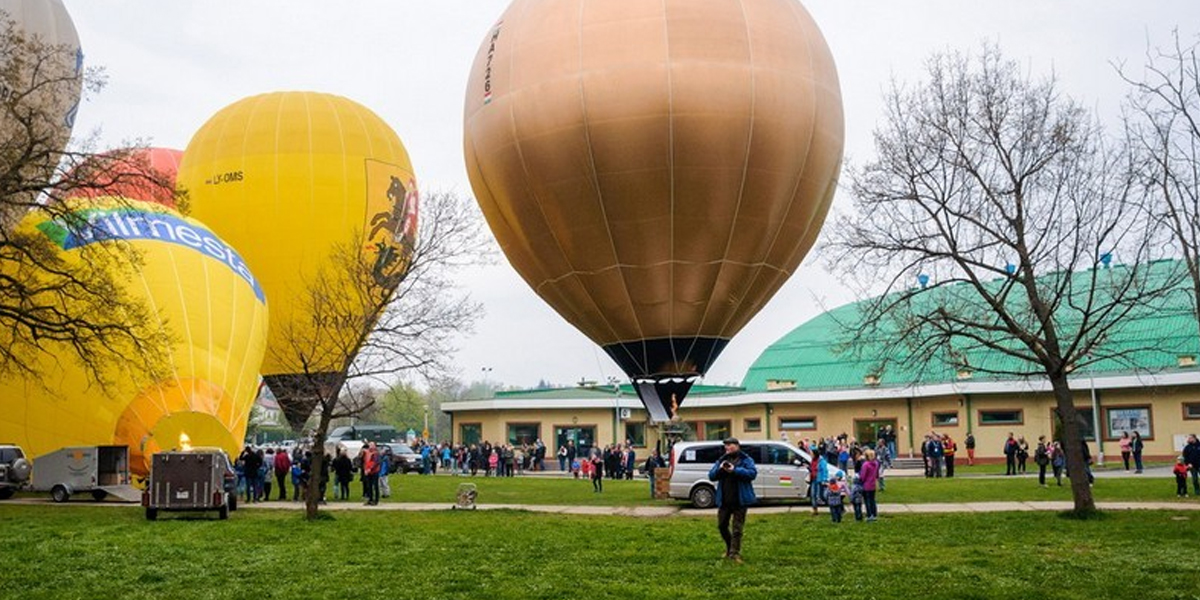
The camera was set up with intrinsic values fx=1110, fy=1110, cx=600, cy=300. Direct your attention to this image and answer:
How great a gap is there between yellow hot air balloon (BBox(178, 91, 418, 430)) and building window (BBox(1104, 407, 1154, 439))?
1165 inches

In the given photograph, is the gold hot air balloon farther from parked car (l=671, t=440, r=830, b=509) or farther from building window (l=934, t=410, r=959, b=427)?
building window (l=934, t=410, r=959, b=427)

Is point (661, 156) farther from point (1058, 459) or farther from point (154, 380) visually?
point (1058, 459)

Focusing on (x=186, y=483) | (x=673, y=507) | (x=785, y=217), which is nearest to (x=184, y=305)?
(x=186, y=483)

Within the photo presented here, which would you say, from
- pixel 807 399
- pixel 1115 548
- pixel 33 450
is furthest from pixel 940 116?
pixel 807 399

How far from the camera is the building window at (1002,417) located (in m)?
48.2

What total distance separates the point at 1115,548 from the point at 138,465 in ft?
68.5

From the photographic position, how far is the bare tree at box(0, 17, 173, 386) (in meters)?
17.5

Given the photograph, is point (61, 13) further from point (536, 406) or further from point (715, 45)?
point (536, 406)

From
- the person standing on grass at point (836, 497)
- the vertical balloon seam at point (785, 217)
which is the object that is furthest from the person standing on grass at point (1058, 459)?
the person standing on grass at point (836, 497)

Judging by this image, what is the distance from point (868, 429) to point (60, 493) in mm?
37076

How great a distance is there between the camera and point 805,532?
18.3 meters

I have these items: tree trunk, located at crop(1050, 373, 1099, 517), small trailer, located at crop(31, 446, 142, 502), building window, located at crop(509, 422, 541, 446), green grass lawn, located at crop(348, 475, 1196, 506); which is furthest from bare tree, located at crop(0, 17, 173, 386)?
building window, located at crop(509, 422, 541, 446)

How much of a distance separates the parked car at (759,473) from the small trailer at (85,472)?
13.0 meters

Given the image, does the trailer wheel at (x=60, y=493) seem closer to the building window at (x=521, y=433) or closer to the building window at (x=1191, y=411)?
the building window at (x=521, y=433)
